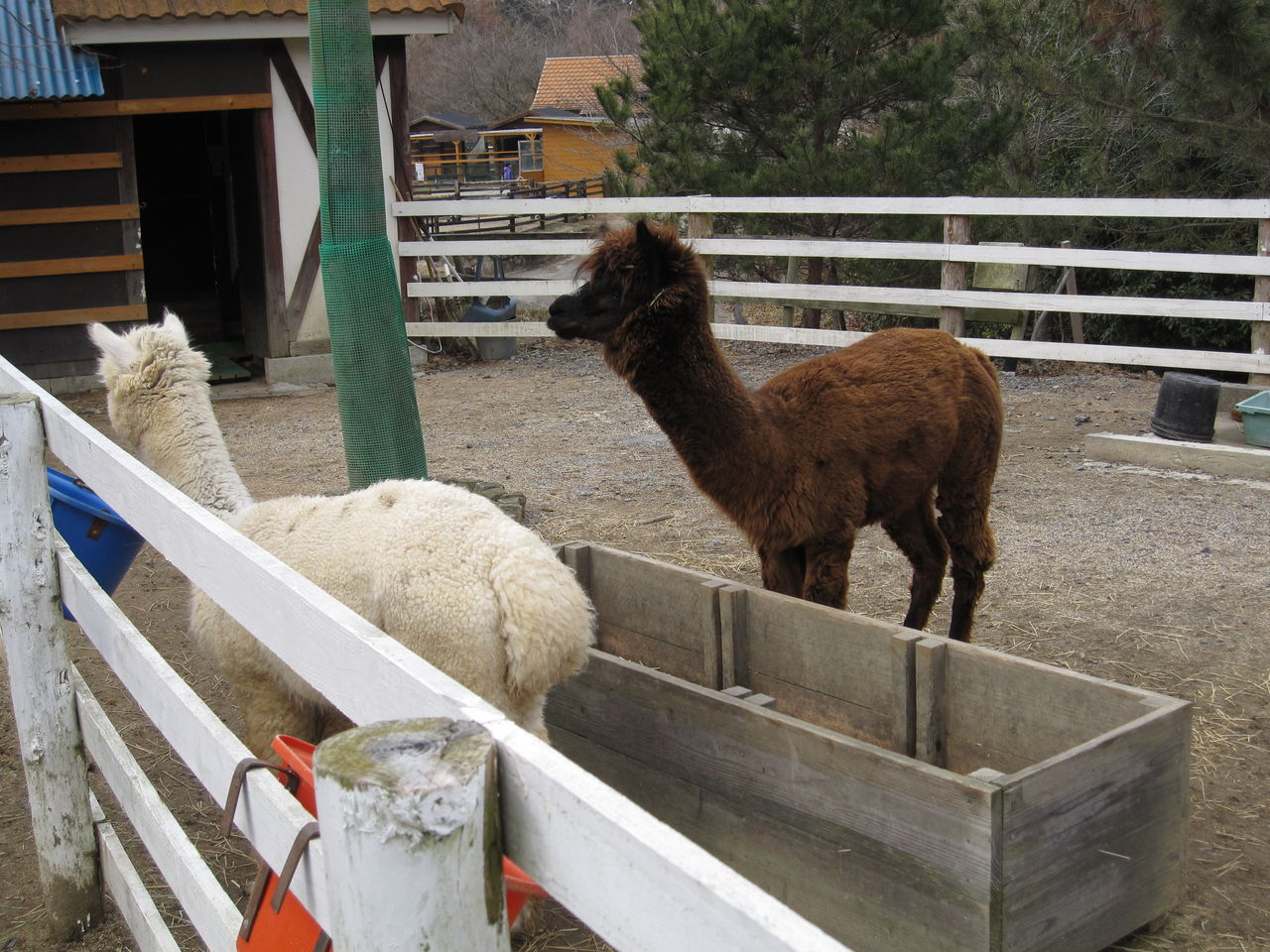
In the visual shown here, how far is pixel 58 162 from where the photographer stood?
10523 mm

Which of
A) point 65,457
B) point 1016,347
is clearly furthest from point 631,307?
point 1016,347

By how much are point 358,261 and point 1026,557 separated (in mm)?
3534

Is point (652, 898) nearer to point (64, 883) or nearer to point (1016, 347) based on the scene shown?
point (64, 883)

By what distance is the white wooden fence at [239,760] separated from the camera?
1.01 meters

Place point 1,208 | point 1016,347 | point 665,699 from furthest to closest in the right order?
1. point 1,208
2. point 1016,347
3. point 665,699

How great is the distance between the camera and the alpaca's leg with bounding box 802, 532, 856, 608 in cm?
401

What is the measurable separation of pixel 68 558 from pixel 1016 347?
27.2ft

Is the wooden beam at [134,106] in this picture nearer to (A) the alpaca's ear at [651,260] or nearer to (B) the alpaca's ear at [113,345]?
(B) the alpaca's ear at [113,345]

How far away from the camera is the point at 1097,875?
2.69 metres

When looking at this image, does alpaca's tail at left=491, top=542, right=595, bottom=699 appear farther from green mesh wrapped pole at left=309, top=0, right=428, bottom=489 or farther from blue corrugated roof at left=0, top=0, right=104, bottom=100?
blue corrugated roof at left=0, top=0, right=104, bottom=100

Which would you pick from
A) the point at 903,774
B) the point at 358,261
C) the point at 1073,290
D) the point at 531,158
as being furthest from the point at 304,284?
the point at 531,158

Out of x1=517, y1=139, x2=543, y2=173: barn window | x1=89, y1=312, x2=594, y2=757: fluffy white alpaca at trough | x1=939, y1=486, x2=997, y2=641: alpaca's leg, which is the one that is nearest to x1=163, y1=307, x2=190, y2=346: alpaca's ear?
x1=89, y1=312, x2=594, y2=757: fluffy white alpaca at trough

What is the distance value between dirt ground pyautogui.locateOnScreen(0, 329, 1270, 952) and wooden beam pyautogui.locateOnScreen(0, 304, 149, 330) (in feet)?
2.68

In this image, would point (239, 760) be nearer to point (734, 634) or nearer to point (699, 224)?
point (734, 634)
